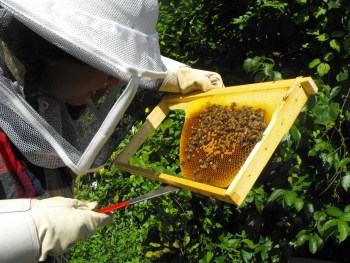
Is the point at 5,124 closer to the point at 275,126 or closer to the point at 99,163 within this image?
the point at 99,163

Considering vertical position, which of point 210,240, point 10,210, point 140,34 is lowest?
point 210,240

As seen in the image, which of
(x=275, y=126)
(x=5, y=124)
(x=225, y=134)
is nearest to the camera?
(x=5, y=124)

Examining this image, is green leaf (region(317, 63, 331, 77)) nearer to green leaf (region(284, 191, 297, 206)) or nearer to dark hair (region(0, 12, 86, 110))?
green leaf (region(284, 191, 297, 206))

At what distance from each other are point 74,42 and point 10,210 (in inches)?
26.0

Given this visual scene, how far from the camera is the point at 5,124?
128 centimetres

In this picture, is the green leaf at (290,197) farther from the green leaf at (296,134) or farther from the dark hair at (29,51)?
the dark hair at (29,51)

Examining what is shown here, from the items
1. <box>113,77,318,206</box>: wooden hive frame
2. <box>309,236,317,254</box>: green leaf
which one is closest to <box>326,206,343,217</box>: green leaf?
<box>309,236,317,254</box>: green leaf

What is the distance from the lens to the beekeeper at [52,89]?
1.17 metres

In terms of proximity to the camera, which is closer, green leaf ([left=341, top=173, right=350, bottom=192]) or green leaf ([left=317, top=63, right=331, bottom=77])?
green leaf ([left=341, top=173, right=350, bottom=192])

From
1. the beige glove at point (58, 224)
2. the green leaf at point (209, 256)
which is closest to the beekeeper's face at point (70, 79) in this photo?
the beige glove at point (58, 224)

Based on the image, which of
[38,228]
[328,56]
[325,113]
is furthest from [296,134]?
[38,228]

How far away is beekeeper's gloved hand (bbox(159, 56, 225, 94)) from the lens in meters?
2.17

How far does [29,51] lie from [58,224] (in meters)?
0.71

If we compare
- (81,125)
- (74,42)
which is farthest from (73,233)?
(74,42)
